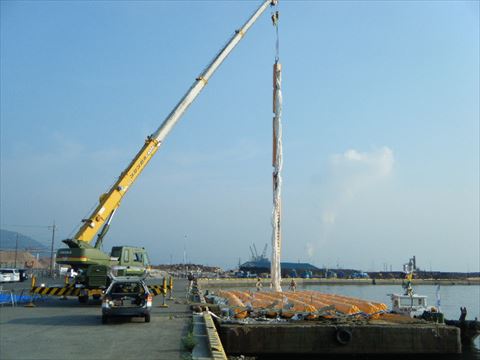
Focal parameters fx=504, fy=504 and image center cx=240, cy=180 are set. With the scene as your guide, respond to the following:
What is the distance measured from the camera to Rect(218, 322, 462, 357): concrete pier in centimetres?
2069

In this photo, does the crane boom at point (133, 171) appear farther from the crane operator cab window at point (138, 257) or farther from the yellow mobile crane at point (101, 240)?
the crane operator cab window at point (138, 257)

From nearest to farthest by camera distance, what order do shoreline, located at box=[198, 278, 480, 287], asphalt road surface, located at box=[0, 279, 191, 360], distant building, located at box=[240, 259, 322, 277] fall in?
asphalt road surface, located at box=[0, 279, 191, 360] → shoreline, located at box=[198, 278, 480, 287] → distant building, located at box=[240, 259, 322, 277]

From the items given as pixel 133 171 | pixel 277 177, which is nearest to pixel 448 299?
pixel 277 177

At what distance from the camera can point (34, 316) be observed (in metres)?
22.2

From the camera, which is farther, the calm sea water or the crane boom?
the calm sea water

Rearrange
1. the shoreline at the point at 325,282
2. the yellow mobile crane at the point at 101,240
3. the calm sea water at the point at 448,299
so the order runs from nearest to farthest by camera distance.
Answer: the yellow mobile crane at the point at 101,240 → the calm sea water at the point at 448,299 → the shoreline at the point at 325,282

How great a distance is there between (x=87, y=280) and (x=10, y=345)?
12.5 meters

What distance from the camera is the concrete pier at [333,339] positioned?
20.7 m

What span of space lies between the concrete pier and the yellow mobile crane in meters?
9.46

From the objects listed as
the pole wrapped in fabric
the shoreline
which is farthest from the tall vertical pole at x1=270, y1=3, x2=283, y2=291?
the shoreline

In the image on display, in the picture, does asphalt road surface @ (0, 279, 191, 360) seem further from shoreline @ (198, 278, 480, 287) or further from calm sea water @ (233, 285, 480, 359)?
shoreline @ (198, 278, 480, 287)

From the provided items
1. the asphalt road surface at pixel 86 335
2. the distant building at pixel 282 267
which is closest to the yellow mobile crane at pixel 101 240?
the asphalt road surface at pixel 86 335

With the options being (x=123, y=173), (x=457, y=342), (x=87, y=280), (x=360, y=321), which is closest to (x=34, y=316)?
(x=87, y=280)

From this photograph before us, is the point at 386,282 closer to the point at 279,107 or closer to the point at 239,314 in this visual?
the point at 279,107
